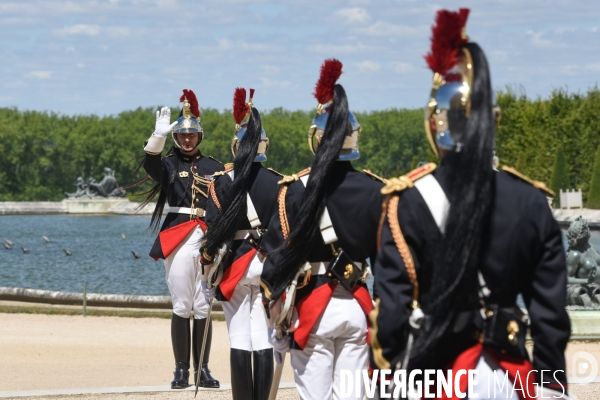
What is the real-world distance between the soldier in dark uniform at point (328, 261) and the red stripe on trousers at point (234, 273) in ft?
5.40

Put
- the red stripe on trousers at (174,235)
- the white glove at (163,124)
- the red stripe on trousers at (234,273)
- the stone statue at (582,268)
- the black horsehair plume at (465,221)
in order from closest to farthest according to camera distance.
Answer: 1. the black horsehair plume at (465,221)
2. the red stripe on trousers at (234,273)
3. the white glove at (163,124)
4. the red stripe on trousers at (174,235)
5. the stone statue at (582,268)

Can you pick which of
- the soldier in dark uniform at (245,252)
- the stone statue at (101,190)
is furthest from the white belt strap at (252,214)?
the stone statue at (101,190)

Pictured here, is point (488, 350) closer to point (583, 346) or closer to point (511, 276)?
point (511, 276)

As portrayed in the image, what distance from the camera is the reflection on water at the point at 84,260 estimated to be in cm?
2142

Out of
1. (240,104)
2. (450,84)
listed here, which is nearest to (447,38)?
(450,84)

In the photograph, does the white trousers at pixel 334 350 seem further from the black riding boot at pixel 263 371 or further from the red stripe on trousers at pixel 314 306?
the black riding boot at pixel 263 371

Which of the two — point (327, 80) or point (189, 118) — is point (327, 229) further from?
point (189, 118)

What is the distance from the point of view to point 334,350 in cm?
528

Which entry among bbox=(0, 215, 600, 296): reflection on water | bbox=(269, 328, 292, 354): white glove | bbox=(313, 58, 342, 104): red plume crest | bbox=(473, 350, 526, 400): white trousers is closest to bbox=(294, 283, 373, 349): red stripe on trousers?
bbox=(269, 328, 292, 354): white glove

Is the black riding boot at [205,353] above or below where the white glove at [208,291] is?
below

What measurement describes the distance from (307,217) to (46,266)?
863 inches

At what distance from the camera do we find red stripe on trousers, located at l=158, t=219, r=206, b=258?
845 centimetres

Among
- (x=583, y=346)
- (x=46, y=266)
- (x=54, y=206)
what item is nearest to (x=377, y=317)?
(x=583, y=346)

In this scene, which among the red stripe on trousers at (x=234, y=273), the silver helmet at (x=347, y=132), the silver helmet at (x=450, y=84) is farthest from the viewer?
the red stripe on trousers at (x=234, y=273)
